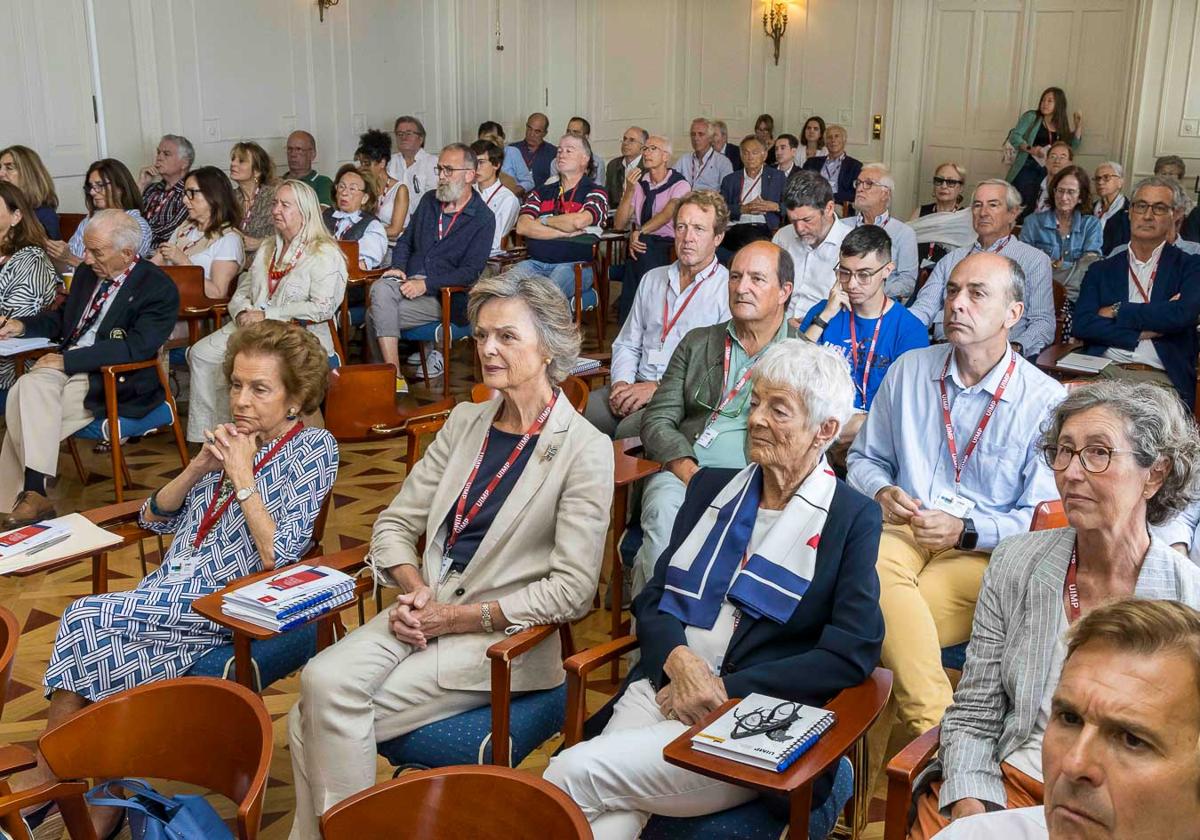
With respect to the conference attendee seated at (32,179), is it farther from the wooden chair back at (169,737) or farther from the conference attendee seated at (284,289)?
the wooden chair back at (169,737)

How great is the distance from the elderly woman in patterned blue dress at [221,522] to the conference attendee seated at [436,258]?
3671 millimetres

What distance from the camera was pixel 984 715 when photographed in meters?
2.38

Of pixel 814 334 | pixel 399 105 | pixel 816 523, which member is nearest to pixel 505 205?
pixel 399 105

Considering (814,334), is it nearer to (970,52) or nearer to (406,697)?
(406,697)

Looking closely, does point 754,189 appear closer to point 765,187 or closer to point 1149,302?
point 765,187

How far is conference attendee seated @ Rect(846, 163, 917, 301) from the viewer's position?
21.6 ft

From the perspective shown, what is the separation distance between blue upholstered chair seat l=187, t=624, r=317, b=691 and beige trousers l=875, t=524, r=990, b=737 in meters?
1.49

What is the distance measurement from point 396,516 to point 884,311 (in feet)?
7.22

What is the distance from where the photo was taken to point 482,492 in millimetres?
3160

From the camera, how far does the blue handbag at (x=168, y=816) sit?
1871 millimetres

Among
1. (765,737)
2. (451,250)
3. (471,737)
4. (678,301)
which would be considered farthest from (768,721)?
(451,250)

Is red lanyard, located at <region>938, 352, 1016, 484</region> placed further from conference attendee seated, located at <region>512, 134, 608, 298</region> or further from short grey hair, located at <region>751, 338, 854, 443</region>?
conference attendee seated, located at <region>512, 134, 608, 298</region>

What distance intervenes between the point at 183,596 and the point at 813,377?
1.73 meters

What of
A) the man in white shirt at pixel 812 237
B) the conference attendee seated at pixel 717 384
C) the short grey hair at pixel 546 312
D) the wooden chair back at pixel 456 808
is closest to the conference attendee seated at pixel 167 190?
the man in white shirt at pixel 812 237
